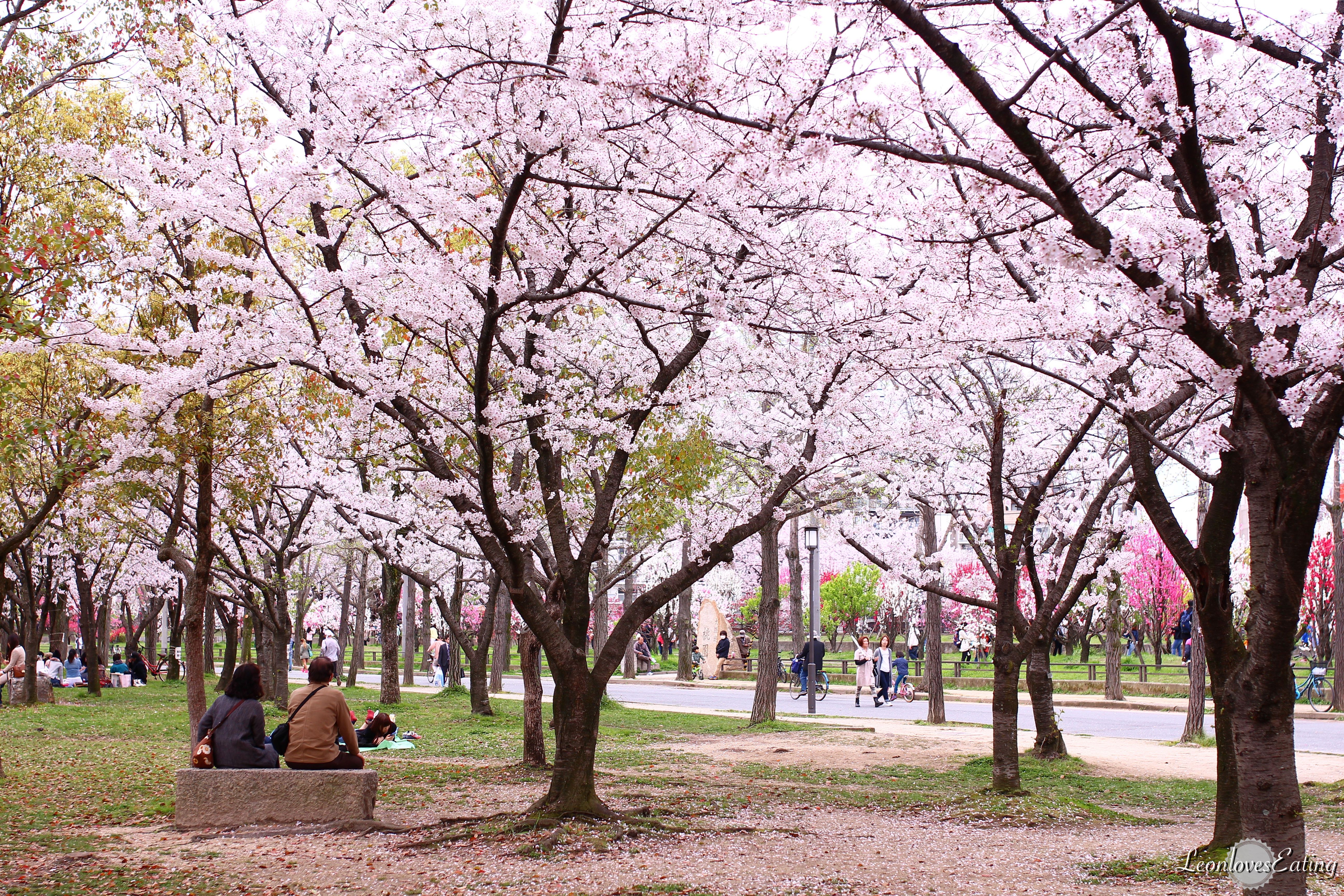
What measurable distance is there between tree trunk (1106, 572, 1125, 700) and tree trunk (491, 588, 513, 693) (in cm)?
1143

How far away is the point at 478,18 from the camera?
6129 mm

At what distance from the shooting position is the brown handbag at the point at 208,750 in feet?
25.4

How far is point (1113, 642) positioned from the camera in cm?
2186

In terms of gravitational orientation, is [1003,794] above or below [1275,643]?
below

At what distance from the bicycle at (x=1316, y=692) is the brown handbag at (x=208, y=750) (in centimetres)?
1956

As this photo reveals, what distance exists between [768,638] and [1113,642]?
28.4 feet

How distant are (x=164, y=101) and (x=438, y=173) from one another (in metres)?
4.28

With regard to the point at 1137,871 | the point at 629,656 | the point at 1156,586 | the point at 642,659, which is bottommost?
the point at 642,659

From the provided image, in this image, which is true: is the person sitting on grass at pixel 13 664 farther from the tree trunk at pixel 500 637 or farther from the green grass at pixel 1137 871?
the green grass at pixel 1137 871

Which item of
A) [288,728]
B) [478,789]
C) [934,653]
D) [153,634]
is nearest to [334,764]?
[288,728]

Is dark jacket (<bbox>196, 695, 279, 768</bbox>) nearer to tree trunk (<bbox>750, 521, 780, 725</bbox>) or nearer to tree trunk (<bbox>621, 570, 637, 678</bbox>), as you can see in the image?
tree trunk (<bbox>750, 521, 780, 725</bbox>)

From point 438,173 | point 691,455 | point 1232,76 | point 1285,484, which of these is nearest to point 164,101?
point 438,173

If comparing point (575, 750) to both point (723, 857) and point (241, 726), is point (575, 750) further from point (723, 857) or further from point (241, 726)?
point (241, 726)

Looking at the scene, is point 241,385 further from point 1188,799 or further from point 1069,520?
point 1069,520
